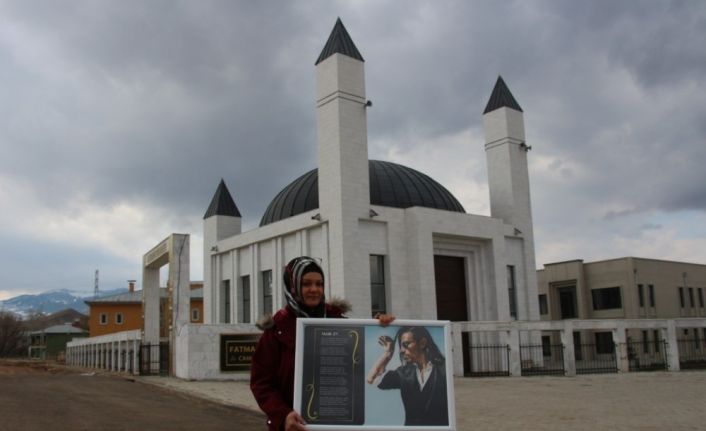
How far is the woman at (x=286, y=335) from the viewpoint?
14.4 ft

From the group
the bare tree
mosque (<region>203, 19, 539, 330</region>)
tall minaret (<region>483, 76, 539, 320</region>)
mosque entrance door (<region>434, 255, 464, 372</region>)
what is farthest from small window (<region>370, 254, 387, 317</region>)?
the bare tree

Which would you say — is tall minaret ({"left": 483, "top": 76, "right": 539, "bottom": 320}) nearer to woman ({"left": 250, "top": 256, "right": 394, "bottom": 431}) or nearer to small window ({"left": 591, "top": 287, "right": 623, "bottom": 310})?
small window ({"left": 591, "top": 287, "right": 623, "bottom": 310})

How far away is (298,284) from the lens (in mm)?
4441

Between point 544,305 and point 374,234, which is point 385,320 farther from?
point 544,305

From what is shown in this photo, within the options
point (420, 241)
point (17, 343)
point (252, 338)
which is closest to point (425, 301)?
point (420, 241)

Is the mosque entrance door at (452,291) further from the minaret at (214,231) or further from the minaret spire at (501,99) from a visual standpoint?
the minaret at (214,231)

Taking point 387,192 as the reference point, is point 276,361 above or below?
below

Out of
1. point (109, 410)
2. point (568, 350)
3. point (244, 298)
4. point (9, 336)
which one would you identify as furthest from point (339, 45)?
point (9, 336)

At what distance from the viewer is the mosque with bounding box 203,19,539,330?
94.5ft

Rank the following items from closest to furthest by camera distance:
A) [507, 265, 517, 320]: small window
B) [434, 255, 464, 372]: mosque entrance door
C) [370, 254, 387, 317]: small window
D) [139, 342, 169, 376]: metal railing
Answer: [370, 254, 387, 317]: small window < [139, 342, 169, 376]: metal railing < [434, 255, 464, 372]: mosque entrance door < [507, 265, 517, 320]: small window

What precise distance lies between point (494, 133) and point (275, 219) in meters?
13.3

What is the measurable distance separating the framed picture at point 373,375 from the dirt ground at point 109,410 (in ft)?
29.8

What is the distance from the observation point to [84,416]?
1391cm

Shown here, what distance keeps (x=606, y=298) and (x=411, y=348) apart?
5555 centimetres
